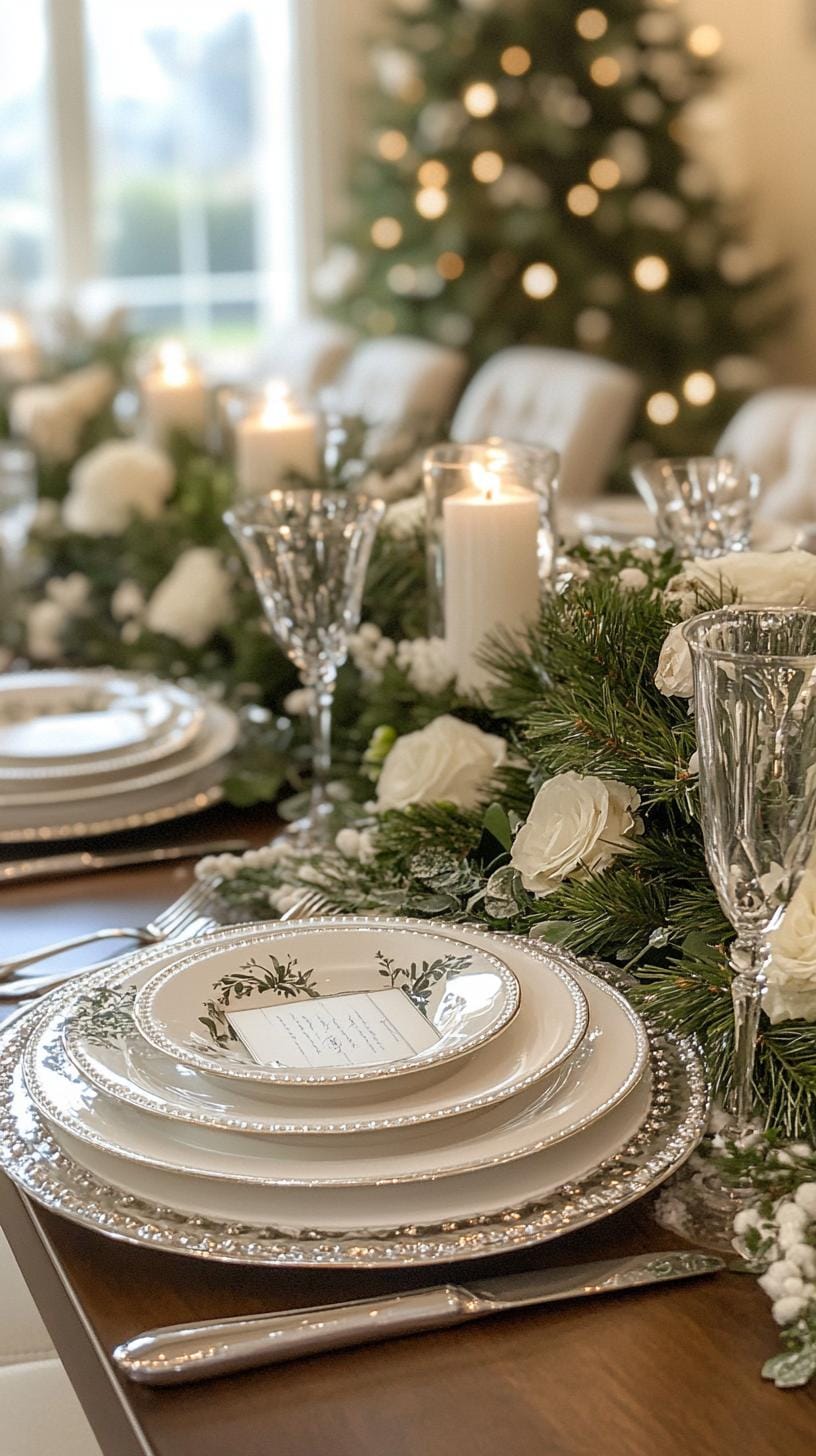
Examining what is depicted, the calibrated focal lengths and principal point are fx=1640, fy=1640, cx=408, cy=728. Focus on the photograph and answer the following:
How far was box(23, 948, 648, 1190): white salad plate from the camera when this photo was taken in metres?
0.61

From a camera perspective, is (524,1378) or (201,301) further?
(201,301)

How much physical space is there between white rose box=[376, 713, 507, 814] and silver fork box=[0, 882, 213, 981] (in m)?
0.13

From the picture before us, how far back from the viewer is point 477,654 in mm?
1042

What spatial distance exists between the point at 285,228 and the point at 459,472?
16.6 ft

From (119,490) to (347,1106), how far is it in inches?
51.1

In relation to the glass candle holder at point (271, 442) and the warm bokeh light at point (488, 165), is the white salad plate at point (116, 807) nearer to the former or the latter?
the glass candle holder at point (271, 442)

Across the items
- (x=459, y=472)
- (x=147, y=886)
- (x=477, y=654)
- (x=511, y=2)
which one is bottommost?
(x=147, y=886)

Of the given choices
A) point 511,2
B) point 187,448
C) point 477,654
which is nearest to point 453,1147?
point 477,654

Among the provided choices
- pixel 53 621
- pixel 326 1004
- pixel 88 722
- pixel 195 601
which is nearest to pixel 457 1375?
pixel 326 1004

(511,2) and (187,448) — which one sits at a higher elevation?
(511,2)

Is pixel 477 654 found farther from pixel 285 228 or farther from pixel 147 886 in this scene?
pixel 285 228

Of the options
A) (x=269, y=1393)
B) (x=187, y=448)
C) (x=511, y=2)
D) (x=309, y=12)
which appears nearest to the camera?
(x=269, y=1393)

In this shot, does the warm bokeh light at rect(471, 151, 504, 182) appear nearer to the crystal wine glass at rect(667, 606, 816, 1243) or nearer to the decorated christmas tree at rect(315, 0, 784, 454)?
the decorated christmas tree at rect(315, 0, 784, 454)

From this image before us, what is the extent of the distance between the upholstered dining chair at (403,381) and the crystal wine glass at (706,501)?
2.35 metres
